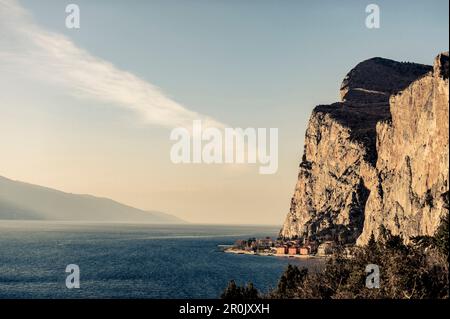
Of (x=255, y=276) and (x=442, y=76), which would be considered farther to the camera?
(x=442, y=76)

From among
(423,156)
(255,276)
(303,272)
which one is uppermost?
(423,156)

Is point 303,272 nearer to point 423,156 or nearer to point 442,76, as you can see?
point 442,76

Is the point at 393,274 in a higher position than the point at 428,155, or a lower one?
lower

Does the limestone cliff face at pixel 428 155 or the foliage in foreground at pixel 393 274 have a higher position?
the limestone cliff face at pixel 428 155

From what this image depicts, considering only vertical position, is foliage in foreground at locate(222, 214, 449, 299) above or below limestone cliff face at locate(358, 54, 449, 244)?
below

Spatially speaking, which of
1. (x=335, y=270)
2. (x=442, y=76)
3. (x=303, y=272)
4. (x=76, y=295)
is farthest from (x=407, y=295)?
(x=442, y=76)

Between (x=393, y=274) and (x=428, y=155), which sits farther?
(x=428, y=155)

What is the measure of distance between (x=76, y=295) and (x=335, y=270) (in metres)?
79.5

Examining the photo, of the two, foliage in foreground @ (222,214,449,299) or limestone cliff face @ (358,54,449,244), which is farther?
limestone cliff face @ (358,54,449,244)

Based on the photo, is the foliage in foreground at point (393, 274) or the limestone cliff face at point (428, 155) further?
the limestone cliff face at point (428, 155)
